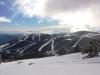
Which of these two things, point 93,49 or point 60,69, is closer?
point 60,69

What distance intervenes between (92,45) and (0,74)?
15.8 meters

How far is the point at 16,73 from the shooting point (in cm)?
1581

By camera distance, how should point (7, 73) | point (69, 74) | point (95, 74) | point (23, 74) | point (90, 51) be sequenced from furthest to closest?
point (90, 51) < point (7, 73) < point (23, 74) < point (69, 74) < point (95, 74)

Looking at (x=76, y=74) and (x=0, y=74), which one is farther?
(x=0, y=74)

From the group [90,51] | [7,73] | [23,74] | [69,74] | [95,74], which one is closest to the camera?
[95,74]

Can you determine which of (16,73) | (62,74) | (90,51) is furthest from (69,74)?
(90,51)

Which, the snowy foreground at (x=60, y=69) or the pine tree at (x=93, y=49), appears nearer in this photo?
the snowy foreground at (x=60, y=69)

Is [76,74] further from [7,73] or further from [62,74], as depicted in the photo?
[7,73]

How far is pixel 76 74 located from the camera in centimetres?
1268

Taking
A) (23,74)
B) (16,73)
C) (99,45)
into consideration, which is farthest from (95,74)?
(99,45)

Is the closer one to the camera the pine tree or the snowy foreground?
the snowy foreground

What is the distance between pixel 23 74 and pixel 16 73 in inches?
39.2

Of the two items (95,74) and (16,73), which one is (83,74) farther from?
(16,73)

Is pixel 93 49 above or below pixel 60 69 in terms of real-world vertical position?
above
